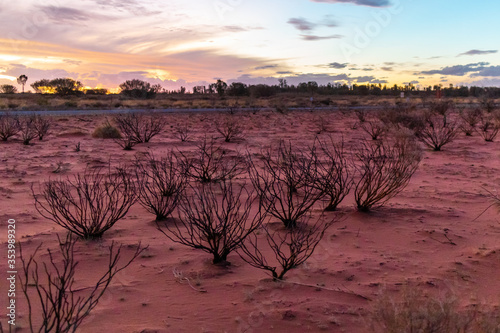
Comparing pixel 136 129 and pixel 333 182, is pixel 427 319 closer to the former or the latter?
pixel 333 182

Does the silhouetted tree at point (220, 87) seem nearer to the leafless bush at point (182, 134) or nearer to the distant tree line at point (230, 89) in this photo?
the distant tree line at point (230, 89)

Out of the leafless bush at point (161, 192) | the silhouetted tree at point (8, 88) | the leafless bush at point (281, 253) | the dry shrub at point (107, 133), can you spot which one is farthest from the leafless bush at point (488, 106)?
the silhouetted tree at point (8, 88)

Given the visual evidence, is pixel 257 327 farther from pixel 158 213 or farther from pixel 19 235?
pixel 19 235

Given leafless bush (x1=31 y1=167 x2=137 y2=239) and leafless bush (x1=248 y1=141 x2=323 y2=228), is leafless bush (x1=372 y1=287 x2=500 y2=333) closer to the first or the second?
leafless bush (x1=248 y1=141 x2=323 y2=228)

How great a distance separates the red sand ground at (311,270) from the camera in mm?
3992

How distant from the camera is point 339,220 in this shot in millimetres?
6996

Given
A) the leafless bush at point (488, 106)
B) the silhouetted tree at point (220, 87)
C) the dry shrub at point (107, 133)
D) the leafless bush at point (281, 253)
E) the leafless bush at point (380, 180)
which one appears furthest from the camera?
the silhouetted tree at point (220, 87)

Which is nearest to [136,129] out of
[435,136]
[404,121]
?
[435,136]

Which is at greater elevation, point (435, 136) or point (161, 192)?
point (435, 136)

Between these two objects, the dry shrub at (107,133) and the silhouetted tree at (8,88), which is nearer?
the dry shrub at (107,133)

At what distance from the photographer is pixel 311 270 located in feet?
16.7

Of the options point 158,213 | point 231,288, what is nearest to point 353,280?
point 231,288

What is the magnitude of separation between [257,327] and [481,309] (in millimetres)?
2214

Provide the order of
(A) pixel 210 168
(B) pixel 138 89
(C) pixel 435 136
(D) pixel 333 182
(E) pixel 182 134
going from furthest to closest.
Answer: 1. (B) pixel 138 89
2. (E) pixel 182 134
3. (C) pixel 435 136
4. (A) pixel 210 168
5. (D) pixel 333 182
